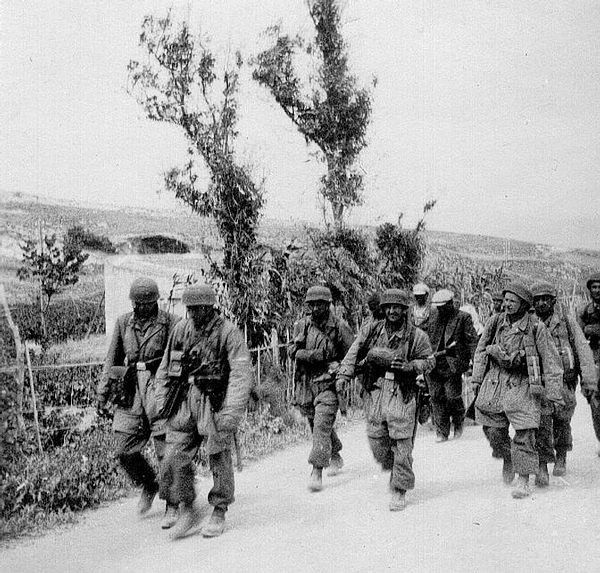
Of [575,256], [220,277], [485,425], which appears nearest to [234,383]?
[485,425]

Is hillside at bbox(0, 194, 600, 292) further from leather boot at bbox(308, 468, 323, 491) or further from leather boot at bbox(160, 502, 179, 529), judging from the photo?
leather boot at bbox(160, 502, 179, 529)

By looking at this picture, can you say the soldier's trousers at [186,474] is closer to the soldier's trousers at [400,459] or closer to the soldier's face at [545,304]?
the soldier's trousers at [400,459]

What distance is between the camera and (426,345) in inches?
237

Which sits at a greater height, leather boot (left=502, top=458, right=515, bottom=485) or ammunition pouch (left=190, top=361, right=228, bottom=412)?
ammunition pouch (left=190, top=361, right=228, bottom=412)

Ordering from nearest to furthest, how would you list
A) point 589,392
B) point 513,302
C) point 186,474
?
point 186,474 < point 513,302 < point 589,392

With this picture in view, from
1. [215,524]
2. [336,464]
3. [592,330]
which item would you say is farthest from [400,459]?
[592,330]

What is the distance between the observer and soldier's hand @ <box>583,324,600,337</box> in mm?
7090

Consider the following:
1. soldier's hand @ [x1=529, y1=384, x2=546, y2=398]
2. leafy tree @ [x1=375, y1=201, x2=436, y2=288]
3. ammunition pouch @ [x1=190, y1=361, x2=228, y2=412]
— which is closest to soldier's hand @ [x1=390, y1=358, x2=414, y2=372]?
soldier's hand @ [x1=529, y1=384, x2=546, y2=398]

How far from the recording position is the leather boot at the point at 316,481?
20.7 ft

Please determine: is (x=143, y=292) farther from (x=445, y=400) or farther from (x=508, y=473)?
(x=445, y=400)

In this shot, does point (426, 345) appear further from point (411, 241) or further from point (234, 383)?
point (411, 241)

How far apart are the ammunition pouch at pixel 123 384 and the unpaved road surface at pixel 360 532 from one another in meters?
0.93

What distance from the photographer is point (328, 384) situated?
6.67 meters

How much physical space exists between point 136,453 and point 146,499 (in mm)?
414
